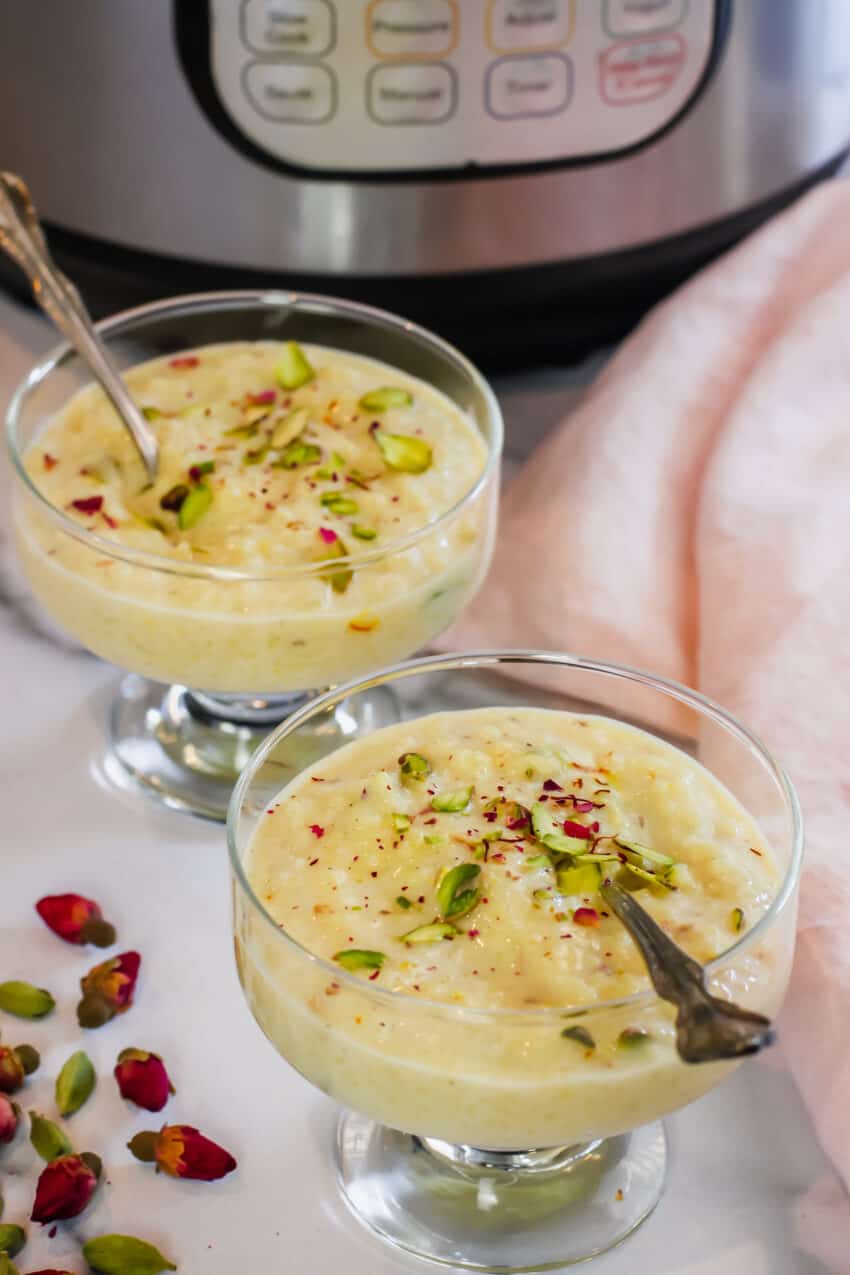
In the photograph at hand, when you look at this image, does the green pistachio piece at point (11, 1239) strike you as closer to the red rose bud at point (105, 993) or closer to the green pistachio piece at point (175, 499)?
the red rose bud at point (105, 993)

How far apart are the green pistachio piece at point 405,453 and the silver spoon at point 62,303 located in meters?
0.14

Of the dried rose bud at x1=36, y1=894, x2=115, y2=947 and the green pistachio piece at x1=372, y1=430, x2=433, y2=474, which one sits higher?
the green pistachio piece at x1=372, y1=430, x2=433, y2=474

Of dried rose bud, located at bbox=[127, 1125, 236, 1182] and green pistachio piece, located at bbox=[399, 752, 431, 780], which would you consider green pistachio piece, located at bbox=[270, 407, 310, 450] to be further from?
dried rose bud, located at bbox=[127, 1125, 236, 1182]

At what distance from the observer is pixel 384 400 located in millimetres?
1090

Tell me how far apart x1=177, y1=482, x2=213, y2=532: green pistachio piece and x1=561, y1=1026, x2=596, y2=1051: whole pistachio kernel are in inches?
17.8

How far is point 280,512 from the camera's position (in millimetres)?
999

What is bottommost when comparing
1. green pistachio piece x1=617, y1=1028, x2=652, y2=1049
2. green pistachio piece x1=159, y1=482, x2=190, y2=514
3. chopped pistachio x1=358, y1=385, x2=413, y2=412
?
green pistachio piece x1=617, y1=1028, x2=652, y2=1049

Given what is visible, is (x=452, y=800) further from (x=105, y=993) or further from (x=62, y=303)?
(x=62, y=303)

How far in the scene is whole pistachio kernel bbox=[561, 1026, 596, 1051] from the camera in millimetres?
666

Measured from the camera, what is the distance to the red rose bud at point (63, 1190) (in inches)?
30.6

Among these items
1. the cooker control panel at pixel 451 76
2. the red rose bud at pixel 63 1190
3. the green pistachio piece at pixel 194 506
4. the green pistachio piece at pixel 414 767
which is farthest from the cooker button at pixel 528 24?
the red rose bud at pixel 63 1190

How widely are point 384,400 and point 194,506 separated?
0.16 metres

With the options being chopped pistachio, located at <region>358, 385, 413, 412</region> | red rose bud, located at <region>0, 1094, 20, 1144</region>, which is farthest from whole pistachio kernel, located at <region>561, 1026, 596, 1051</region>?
chopped pistachio, located at <region>358, 385, 413, 412</region>

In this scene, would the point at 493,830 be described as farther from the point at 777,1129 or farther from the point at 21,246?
the point at 21,246
